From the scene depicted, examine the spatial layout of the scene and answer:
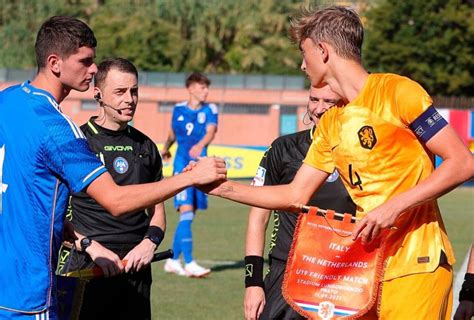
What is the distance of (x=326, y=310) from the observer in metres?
4.76

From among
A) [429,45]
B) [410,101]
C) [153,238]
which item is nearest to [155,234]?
[153,238]

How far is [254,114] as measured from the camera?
1864 inches

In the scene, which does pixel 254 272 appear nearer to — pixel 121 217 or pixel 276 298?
pixel 276 298

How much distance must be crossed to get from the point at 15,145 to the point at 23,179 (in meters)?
0.16

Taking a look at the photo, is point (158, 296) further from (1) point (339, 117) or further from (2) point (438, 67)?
(2) point (438, 67)

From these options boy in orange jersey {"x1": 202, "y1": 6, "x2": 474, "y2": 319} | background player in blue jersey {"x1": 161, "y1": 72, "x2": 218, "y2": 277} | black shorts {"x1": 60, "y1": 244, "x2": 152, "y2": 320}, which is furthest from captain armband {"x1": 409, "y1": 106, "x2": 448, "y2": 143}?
background player in blue jersey {"x1": 161, "y1": 72, "x2": 218, "y2": 277}

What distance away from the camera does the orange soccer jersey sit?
4.61m

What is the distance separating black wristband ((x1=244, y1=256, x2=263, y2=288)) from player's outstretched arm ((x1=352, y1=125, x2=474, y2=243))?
1.55 meters

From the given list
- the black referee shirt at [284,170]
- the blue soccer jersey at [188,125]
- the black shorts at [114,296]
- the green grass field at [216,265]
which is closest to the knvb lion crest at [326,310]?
the black referee shirt at [284,170]

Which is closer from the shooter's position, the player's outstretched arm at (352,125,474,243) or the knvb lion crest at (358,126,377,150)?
the player's outstretched arm at (352,125,474,243)

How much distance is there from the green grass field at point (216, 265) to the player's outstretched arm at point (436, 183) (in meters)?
5.59

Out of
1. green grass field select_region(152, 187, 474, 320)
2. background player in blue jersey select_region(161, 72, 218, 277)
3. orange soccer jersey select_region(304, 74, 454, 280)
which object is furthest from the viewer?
background player in blue jersey select_region(161, 72, 218, 277)

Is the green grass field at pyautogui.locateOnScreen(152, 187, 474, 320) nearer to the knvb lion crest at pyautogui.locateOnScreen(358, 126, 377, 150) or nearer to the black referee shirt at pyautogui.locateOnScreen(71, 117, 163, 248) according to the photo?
the black referee shirt at pyautogui.locateOnScreen(71, 117, 163, 248)

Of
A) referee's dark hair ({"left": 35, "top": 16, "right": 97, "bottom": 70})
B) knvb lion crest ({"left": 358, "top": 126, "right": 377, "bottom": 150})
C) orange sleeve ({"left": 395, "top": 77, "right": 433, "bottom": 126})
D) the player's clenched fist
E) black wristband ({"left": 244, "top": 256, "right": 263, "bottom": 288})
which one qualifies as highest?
referee's dark hair ({"left": 35, "top": 16, "right": 97, "bottom": 70})
